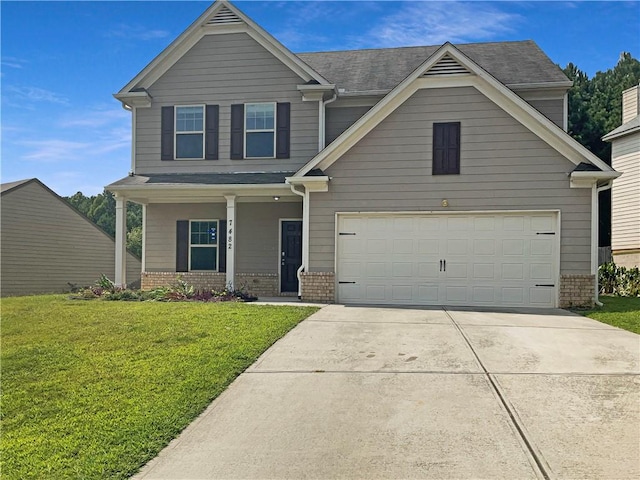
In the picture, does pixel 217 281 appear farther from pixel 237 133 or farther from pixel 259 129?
pixel 259 129

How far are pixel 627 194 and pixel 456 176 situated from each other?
12.4 metres

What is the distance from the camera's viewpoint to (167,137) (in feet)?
51.9

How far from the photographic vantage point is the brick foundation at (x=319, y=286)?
13250 mm

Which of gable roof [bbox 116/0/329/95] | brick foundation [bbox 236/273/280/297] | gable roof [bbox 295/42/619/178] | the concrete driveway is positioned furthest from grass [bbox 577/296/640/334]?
gable roof [bbox 116/0/329/95]

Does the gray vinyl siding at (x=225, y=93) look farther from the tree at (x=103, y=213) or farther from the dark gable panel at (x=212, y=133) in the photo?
the tree at (x=103, y=213)

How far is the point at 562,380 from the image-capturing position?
634 cm

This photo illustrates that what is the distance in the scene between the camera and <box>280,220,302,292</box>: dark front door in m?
15.6

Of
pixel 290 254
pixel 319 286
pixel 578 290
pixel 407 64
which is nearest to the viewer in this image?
pixel 578 290

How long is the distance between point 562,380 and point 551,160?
290 inches

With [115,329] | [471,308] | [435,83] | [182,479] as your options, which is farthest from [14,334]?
[435,83]

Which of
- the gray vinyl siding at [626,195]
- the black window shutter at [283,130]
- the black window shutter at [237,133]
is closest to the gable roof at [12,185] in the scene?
the black window shutter at [237,133]

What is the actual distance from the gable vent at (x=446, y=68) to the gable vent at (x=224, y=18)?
6091 mm

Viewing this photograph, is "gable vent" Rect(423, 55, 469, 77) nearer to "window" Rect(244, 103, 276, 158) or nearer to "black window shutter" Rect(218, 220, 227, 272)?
"window" Rect(244, 103, 276, 158)

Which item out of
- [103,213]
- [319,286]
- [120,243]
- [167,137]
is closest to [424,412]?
[319,286]
